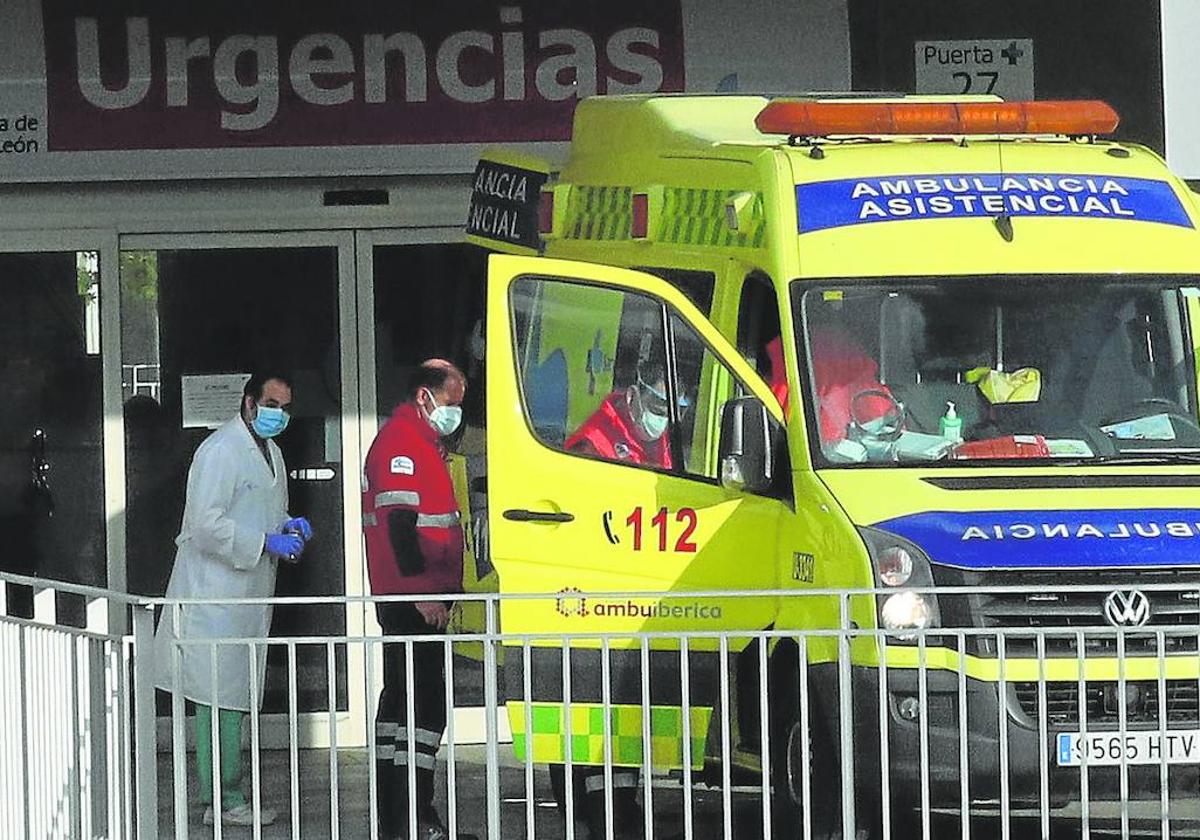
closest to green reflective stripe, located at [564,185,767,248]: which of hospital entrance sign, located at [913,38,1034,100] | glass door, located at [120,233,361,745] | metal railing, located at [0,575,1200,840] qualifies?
metal railing, located at [0,575,1200,840]

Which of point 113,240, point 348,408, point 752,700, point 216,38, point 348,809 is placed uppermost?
point 216,38

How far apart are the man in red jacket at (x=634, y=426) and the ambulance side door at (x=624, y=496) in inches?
1.3

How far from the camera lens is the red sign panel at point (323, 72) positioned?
11688 millimetres

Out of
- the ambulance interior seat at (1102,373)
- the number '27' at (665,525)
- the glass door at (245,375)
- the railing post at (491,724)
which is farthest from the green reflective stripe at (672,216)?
the glass door at (245,375)

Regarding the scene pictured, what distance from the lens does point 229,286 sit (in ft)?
39.2

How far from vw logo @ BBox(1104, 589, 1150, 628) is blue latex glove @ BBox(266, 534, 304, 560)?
3721 mm

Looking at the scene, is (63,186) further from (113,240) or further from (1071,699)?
(1071,699)

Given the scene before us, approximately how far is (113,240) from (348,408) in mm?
1431

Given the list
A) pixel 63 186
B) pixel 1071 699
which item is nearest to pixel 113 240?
A: pixel 63 186

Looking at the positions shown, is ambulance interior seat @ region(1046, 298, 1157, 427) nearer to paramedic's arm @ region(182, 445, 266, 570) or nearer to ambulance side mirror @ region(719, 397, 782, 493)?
ambulance side mirror @ region(719, 397, 782, 493)

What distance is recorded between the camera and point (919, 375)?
782 centimetres

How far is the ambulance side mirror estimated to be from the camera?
756 cm

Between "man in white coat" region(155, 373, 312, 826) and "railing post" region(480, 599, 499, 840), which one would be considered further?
"man in white coat" region(155, 373, 312, 826)

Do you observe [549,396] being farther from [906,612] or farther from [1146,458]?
[1146,458]
